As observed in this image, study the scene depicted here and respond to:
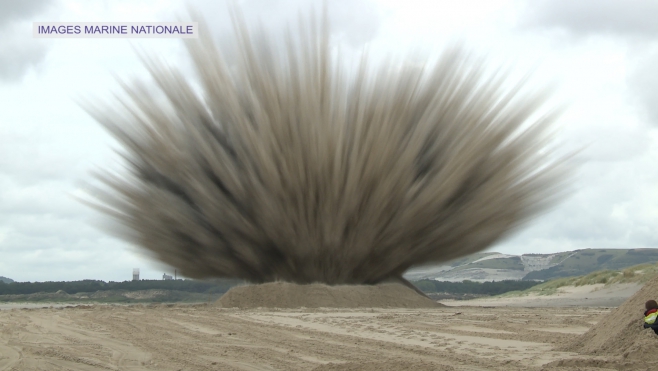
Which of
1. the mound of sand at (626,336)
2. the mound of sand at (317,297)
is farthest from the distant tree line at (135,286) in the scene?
the mound of sand at (626,336)

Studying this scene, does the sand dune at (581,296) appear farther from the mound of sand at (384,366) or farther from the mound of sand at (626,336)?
the mound of sand at (384,366)

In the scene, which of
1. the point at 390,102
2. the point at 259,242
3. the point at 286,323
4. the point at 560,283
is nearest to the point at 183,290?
the point at 259,242

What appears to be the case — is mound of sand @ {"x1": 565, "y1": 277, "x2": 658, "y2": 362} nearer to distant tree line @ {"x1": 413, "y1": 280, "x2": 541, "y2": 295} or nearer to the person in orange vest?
the person in orange vest

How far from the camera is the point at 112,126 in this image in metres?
12.2

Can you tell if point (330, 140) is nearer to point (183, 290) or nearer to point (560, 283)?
point (183, 290)

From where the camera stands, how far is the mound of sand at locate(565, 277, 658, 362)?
4.67 m

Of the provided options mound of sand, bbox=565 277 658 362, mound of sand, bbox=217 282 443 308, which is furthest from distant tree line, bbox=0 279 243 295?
mound of sand, bbox=565 277 658 362

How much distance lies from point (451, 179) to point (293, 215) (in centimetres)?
287

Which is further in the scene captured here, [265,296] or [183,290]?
[183,290]

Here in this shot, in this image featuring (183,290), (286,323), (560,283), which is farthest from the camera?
(560,283)

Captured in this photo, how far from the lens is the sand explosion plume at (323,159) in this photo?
11.8 meters

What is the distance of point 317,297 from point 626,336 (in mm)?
7005

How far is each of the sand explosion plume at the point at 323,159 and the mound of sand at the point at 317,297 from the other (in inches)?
30.2

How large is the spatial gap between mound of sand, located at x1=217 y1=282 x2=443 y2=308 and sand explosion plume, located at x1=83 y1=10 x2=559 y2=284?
77 cm
